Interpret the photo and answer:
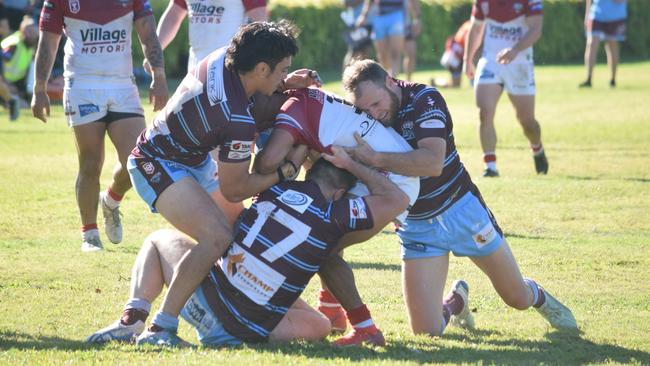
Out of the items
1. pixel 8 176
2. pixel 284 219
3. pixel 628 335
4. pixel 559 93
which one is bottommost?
pixel 559 93

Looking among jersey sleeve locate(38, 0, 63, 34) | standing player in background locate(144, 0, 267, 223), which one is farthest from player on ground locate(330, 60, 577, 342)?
standing player in background locate(144, 0, 267, 223)

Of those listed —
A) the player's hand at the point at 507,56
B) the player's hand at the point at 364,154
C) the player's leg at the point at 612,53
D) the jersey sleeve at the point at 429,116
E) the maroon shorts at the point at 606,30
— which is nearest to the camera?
the player's hand at the point at 364,154

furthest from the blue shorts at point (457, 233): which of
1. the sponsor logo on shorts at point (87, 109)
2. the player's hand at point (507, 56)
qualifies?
the player's hand at point (507, 56)

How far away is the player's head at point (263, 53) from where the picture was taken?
546 cm

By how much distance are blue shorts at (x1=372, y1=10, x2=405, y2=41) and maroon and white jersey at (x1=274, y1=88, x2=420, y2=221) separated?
14.0 m

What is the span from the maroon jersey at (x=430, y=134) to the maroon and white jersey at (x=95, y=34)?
296 cm

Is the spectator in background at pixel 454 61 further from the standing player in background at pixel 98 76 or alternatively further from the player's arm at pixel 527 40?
the standing player in background at pixel 98 76

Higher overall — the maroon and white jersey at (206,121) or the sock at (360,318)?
the maroon and white jersey at (206,121)

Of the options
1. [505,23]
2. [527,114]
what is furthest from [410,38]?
[527,114]

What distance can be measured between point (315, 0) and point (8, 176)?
1499cm

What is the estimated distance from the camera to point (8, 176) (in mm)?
11773

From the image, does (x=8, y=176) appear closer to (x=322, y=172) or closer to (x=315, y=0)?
(x=322, y=172)

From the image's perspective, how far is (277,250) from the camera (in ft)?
17.3

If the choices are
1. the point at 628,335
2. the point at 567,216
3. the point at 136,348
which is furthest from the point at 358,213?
the point at 567,216
